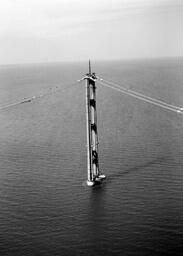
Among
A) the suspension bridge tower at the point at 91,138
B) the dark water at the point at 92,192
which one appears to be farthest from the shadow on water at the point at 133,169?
the suspension bridge tower at the point at 91,138

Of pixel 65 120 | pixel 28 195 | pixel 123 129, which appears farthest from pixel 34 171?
pixel 65 120

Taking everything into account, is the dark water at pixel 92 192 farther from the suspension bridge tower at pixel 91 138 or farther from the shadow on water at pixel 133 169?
the suspension bridge tower at pixel 91 138

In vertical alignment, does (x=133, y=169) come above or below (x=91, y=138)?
below

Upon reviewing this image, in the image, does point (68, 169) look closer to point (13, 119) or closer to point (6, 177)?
point (6, 177)

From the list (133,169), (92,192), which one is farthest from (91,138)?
(92,192)

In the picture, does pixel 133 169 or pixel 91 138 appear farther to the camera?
pixel 133 169

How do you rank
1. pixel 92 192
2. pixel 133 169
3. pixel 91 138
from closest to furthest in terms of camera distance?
pixel 92 192
pixel 91 138
pixel 133 169

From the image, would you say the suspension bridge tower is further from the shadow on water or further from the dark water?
the dark water

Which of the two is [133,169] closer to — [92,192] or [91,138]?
[91,138]

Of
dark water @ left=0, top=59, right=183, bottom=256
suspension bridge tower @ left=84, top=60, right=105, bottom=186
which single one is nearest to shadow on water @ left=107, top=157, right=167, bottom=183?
dark water @ left=0, top=59, right=183, bottom=256
